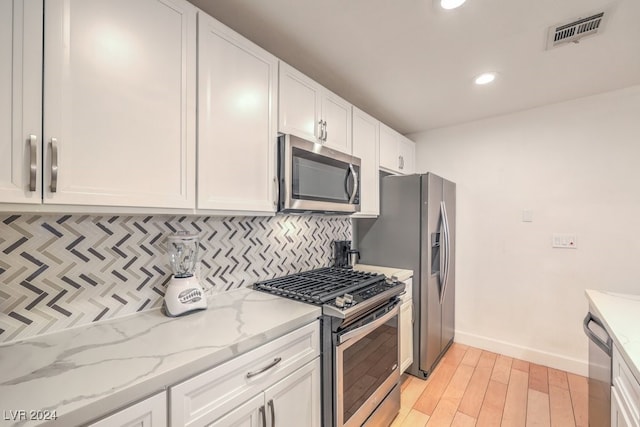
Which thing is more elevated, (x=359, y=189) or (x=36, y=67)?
(x=36, y=67)

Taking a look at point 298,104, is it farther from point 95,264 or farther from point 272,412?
point 272,412

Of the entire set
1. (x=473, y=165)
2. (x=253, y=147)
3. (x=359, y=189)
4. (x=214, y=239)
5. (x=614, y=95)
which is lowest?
(x=214, y=239)

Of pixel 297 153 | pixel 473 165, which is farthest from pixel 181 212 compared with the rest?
pixel 473 165

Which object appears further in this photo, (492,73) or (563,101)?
(563,101)

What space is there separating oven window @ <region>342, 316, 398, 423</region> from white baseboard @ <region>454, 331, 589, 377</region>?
1.51 meters

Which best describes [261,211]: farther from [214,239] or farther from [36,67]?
[36,67]

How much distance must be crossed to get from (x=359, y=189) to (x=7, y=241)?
1.85 metres

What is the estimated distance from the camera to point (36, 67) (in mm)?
807

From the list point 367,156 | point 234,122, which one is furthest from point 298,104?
point 367,156

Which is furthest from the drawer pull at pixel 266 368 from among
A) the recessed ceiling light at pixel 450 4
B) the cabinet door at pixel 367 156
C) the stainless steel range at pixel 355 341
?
the recessed ceiling light at pixel 450 4

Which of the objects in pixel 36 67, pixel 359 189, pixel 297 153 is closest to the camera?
pixel 36 67

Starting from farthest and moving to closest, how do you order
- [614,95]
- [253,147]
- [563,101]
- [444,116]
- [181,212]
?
[444,116], [563,101], [614,95], [253,147], [181,212]

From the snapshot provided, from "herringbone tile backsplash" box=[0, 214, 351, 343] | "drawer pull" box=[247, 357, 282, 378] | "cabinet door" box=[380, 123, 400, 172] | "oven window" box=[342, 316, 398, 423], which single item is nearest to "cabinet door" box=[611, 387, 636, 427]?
"oven window" box=[342, 316, 398, 423]

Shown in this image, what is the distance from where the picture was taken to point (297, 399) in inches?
47.9
